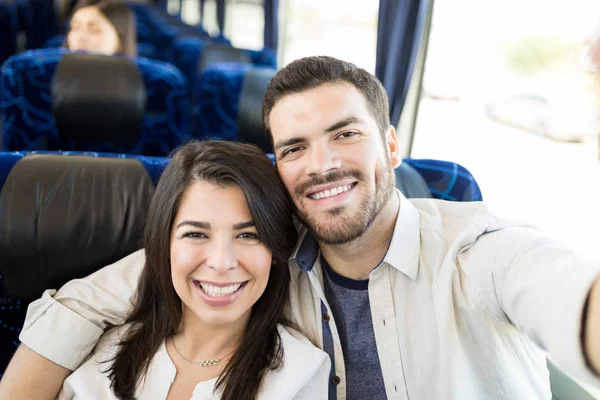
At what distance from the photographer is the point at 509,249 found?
102 centimetres

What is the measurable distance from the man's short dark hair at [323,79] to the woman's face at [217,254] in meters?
0.29

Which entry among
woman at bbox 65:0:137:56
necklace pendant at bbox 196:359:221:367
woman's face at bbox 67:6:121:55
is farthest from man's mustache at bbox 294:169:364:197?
woman's face at bbox 67:6:121:55

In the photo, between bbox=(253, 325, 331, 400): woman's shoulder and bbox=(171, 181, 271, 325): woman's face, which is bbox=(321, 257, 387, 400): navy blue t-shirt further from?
bbox=(171, 181, 271, 325): woman's face

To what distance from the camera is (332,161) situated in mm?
1205

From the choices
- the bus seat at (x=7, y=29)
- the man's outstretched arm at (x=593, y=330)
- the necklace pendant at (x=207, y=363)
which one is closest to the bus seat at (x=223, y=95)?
the necklace pendant at (x=207, y=363)

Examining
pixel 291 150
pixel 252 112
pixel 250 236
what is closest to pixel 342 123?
pixel 291 150

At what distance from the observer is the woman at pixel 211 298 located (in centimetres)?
114

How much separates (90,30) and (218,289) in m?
3.29

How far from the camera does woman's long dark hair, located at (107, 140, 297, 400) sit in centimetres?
116

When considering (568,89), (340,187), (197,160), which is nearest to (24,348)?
(197,160)

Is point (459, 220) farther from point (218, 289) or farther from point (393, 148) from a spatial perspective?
point (218, 289)

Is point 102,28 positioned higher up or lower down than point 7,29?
higher up

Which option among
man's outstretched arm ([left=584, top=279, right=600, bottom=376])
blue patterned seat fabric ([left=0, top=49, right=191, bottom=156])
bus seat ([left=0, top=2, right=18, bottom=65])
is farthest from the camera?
bus seat ([left=0, top=2, right=18, bottom=65])

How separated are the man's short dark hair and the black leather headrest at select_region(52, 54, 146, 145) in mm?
1277
